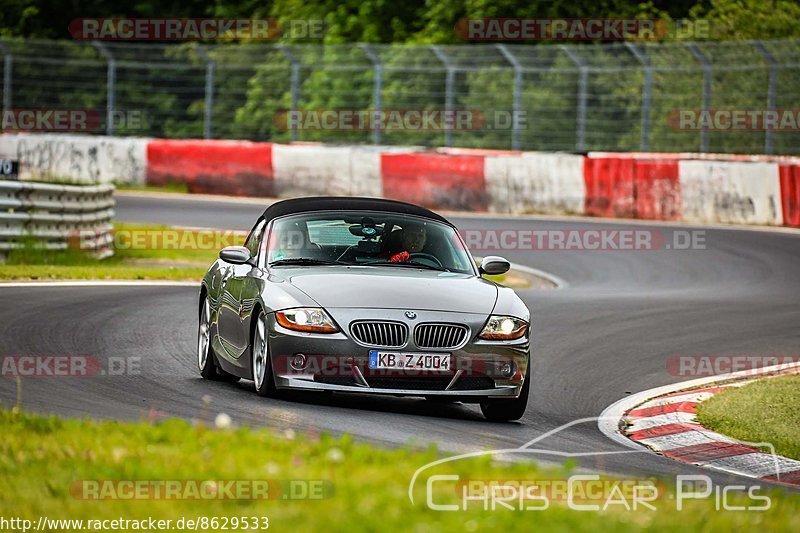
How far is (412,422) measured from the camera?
916cm

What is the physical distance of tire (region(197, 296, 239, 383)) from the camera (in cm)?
1099

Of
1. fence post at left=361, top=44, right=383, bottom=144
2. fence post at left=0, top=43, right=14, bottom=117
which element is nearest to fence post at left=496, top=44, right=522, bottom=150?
fence post at left=361, top=44, right=383, bottom=144

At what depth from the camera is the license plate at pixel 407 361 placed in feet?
30.3

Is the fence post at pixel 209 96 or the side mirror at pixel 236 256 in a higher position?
the fence post at pixel 209 96

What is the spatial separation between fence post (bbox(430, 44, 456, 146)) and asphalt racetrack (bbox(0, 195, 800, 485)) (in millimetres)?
6135

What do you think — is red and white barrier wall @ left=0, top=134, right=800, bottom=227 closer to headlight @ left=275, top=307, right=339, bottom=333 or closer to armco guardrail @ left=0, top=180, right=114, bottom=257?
armco guardrail @ left=0, top=180, right=114, bottom=257

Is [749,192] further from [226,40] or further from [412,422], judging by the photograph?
[226,40]

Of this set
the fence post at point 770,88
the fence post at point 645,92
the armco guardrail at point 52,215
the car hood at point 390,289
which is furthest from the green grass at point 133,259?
the fence post at point 770,88

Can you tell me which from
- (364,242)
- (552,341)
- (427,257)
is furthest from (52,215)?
→ (427,257)

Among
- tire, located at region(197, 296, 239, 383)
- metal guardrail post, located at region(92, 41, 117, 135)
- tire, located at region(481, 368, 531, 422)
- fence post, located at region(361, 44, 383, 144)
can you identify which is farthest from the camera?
metal guardrail post, located at region(92, 41, 117, 135)

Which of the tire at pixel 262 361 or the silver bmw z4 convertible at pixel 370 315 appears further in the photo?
the tire at pixel 262 361

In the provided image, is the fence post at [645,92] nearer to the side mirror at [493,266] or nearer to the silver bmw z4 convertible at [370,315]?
the side mirror at [493,266]

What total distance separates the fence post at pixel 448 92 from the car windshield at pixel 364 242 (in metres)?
20.3

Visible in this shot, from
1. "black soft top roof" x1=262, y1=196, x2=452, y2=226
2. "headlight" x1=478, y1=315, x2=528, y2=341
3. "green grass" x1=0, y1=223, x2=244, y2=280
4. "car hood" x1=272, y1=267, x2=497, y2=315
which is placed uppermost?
"black soft top roof" x1=262, y1=196, x2=452, y2=226
